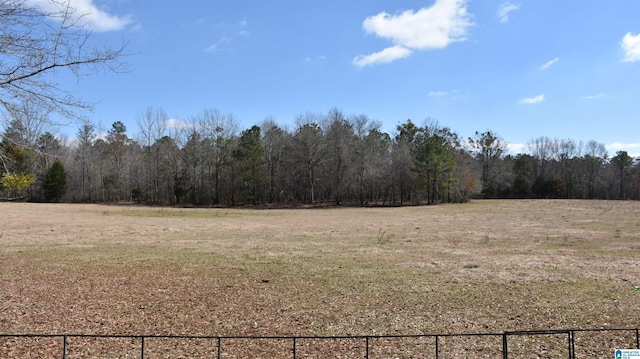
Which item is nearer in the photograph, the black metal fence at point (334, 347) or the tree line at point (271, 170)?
the black metal fence at point (334, 347)

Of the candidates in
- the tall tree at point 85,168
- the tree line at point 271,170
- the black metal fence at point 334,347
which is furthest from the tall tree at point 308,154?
the black metal fence at point 334,347

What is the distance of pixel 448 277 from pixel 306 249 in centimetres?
701

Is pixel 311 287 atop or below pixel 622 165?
below

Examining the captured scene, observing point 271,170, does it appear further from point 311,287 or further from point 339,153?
point 311,287

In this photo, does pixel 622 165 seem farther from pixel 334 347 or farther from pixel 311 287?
pixel 334 347

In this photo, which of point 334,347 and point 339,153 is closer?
point 334,347

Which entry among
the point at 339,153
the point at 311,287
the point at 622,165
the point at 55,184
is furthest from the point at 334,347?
the point at 622,165

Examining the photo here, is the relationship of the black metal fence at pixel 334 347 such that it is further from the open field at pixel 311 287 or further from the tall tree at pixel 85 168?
the tall tree at pixel 85 168

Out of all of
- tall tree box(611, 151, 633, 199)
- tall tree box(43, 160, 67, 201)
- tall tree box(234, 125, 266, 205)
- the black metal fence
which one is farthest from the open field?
tall tree box(611, 151, 633, 199)

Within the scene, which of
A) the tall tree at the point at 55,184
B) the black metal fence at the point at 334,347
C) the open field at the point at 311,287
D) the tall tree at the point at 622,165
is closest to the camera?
the black metal fence at the point at 334,347

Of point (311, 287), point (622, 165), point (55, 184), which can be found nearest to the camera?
point (311, 287)

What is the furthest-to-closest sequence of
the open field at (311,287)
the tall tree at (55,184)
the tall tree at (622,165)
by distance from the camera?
the tall tree at (622,165) < the tall tree at (55,184) < the open field at (311,287)

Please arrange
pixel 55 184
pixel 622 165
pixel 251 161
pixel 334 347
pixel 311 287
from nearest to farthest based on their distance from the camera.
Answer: pixel 334 347 < pixel 311 287 < pixel 55 184 < pixel 251 161 < pixel 622 165

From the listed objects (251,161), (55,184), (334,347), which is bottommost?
(334,347)
